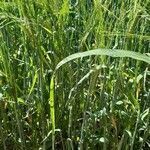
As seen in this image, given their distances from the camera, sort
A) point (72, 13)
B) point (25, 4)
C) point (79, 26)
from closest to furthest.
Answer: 1. point (25, 4)
2. point (79, 26)
3. point (72, 13)

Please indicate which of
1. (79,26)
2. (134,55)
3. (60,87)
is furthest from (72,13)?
(134,55)

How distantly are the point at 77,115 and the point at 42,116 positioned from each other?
10 cm

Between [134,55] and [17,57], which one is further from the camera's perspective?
[17,57]

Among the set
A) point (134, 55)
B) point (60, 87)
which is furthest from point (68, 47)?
point (134, 55)

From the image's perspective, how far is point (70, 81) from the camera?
1021 millimetres

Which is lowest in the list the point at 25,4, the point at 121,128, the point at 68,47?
the point at 121,128

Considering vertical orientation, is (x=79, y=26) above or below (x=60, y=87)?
above

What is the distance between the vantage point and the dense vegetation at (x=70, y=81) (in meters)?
0.95

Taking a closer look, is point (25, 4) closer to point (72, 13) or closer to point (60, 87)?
point (60, 87)

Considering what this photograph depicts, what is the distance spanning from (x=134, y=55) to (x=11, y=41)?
702 millimetres

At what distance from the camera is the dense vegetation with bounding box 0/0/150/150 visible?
948 millimetres

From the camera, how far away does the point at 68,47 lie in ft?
3.34

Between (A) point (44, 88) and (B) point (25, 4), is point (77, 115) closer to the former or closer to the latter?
(A) point (44, 88)

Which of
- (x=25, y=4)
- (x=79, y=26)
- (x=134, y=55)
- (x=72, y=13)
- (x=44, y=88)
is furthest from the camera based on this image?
(x=72, y=13)
